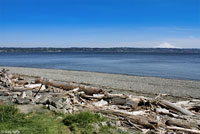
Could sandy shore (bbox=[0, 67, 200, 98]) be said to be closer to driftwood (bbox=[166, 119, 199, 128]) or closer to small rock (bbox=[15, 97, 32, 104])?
driftwood (bbox=[166, 119, 199, 128])

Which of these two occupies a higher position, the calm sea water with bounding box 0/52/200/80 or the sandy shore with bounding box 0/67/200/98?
the sandy shore with bounding box 0/67/200/98

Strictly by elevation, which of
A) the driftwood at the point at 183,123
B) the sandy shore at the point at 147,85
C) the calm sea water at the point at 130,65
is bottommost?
the calm sea water at the point at 130,65

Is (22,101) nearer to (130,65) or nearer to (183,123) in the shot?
(183,123)

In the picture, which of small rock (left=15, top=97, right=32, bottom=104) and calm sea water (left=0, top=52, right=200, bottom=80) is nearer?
small rock (left=15, top=97, right=32, bottom=104)

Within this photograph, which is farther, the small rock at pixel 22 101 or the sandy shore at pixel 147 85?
the sandy shore at pixel 147 85

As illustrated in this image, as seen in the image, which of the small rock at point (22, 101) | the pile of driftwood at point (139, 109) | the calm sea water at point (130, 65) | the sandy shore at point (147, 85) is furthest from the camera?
the calm sea water at point (130, 65)

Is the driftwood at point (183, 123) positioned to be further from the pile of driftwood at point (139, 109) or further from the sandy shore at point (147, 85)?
the sandy shore at point (147, 85)

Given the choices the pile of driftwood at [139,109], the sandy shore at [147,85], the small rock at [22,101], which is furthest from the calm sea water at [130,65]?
the small rock at [22,101]

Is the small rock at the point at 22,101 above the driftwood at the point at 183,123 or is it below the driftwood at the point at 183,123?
above

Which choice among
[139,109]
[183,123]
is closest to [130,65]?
[139,109]

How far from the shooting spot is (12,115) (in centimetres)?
665

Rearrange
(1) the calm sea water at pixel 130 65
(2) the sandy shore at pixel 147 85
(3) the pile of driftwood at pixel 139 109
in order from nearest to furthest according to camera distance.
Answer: (3) the pile of driftwood at pixel 139 109 < (2) the sandy shore at pixel 147 85 < (1) the calm sea water at pixel 130 65

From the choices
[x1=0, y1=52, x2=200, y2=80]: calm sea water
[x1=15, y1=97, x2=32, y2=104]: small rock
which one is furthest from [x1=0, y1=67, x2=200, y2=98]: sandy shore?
[x1=15, y1=97, x2=32, y2=104]: small rock

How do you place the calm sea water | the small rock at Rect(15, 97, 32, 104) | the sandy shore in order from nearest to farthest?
1. the small rock at Rect(15, 97, 32, 104)
2. the sandy shore
3. the calm sea water
